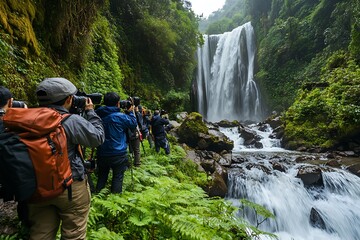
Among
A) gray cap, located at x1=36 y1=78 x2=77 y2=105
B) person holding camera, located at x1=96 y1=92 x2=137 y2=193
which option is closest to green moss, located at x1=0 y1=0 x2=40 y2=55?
person holding camera, located at x1=96 y1=92 x2=137 y2=193

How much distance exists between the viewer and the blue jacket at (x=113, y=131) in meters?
3.37

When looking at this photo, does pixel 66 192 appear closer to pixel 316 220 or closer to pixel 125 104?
pixel 125 104

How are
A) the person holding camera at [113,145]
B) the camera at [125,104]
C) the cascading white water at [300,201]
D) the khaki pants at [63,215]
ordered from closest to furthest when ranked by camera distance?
the khaki pants at [63,215], the person holding camera at [113,145], the camera at [125,104], the cascading white water at [300,201]

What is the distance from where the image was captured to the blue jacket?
3367 millimetres

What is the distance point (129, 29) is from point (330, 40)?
16839 millimetres

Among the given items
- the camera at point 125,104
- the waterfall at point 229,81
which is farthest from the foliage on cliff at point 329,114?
the camera at point 125,104

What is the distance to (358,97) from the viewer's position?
12148 mm

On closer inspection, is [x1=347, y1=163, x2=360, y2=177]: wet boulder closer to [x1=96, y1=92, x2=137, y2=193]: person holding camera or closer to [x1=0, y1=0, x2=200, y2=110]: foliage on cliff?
[x1=96, y1=92, x2=137, y2=193]: person holding camera

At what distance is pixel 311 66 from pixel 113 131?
78.1ft

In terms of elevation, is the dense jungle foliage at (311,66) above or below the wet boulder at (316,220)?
above

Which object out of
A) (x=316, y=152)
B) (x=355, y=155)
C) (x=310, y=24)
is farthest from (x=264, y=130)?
(x=310, y=24)

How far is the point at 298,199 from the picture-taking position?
7.11 metres

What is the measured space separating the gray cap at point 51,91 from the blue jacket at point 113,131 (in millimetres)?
1613

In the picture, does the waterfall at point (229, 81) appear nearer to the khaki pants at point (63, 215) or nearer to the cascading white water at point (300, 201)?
the cascading white water at point (300, 201)
